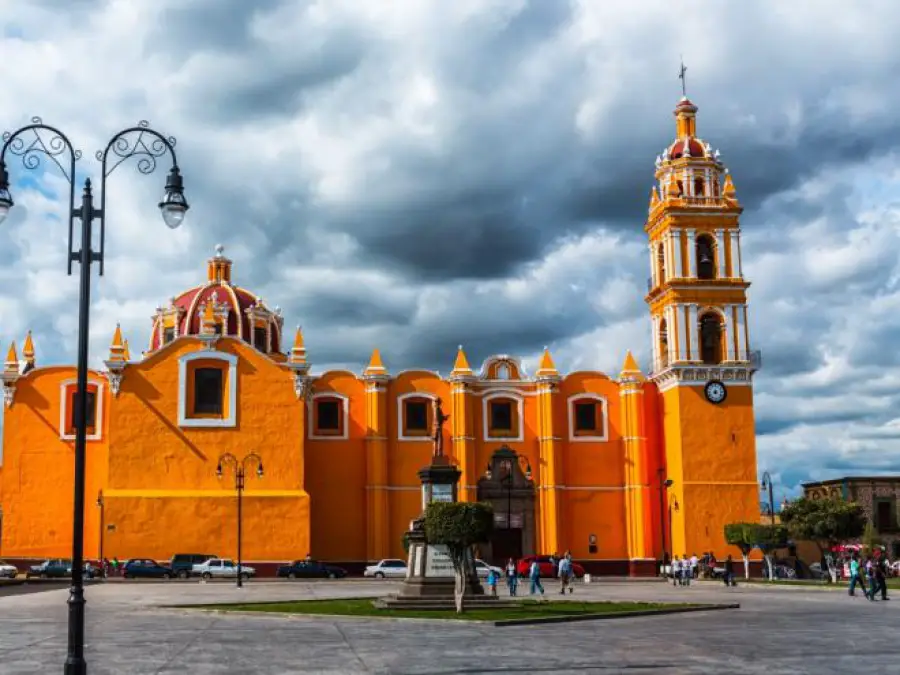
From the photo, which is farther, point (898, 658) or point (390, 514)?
point (390, 514)

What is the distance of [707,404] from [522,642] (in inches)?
1418

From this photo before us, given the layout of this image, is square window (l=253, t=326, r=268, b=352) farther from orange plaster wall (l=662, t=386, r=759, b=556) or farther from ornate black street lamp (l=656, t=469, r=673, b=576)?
orange plaster wall (l=662, t=386, r=759, b=556)

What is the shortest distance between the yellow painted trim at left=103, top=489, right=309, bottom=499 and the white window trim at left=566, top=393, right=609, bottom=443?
1362 centimetres

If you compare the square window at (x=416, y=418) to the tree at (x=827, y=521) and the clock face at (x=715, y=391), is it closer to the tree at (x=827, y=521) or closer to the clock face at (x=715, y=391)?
the clock face at (x=715, y=391)

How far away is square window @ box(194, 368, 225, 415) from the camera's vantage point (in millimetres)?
53250

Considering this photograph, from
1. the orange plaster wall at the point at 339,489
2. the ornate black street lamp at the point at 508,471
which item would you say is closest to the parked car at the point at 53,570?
the orange plaster wall at the point at 339,489

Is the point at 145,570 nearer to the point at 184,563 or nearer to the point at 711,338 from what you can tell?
the point at 184,563

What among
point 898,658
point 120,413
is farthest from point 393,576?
point 898,658

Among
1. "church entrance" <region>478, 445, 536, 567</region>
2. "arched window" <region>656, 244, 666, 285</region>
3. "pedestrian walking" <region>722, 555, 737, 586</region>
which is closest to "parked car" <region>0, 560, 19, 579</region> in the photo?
"church entrance" <region>478, 445, 536, 567</region>

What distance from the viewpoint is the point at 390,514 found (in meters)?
54.9

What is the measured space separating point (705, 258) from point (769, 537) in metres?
14.4

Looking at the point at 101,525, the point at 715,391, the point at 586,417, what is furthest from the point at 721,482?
the point at 101,525

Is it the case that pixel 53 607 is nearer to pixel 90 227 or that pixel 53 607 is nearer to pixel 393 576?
pixel 90 227

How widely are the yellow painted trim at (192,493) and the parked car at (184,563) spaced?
287cm
